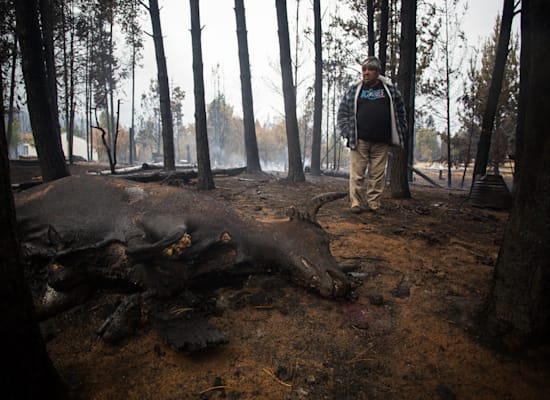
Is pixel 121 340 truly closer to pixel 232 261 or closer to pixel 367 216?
pixel 232 261

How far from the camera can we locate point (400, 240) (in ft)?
12.6

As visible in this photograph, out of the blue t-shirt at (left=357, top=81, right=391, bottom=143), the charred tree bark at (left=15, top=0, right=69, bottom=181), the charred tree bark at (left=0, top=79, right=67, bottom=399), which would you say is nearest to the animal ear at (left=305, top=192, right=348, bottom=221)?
the charred tree bark at (left=0, top=79, right=67, bottom=399)

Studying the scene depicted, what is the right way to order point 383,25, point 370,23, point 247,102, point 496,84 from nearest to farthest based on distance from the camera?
point 496,84 → point 383,25 → point 370,23 → point 247,102

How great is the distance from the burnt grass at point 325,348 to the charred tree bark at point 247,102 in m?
9.40

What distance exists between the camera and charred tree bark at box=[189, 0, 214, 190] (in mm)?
7672

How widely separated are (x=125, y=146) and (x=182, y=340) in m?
59.4

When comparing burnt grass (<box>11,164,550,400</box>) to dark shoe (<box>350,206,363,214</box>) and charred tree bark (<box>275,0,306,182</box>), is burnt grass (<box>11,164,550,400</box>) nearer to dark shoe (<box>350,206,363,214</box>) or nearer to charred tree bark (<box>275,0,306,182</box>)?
dark shoe (<box>350,206,363,214</box>)

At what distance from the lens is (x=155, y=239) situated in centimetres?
247

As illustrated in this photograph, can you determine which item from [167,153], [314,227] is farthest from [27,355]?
[167,153]

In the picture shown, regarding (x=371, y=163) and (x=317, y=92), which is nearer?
(x=371, y=163)

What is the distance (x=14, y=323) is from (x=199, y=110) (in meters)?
7.08

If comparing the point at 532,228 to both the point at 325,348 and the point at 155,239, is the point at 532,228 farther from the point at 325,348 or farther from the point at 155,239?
the point at 155,239

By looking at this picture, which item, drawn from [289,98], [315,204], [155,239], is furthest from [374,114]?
[289,98]

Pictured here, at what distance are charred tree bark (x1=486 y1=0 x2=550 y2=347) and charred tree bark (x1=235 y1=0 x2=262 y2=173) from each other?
10498 mm
